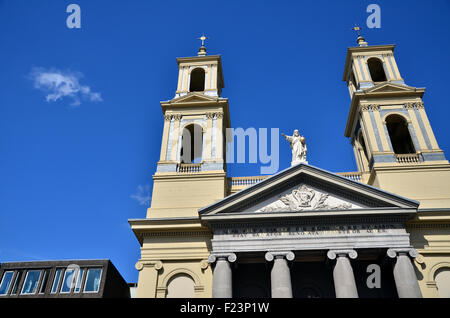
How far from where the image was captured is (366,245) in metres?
20.8

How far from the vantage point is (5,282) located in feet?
77.2

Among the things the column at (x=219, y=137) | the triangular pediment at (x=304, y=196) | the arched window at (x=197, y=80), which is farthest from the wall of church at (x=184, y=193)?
the arched window at (x=197, y=80)

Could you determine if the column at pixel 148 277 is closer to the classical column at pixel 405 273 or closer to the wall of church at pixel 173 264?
the wall of church at pixel 173 264

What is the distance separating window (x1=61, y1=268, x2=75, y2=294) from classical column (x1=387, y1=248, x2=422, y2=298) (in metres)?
18.6

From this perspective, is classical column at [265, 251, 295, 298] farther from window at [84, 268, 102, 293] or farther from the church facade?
window at [84, 268, 102, 293]

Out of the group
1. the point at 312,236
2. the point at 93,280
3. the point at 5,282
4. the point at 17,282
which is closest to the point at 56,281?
the point at 93,280

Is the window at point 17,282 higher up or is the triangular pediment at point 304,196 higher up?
the triangular pediment at point 304,196

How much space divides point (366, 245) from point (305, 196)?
441 cm

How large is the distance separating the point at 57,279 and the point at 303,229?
1532 centimetres

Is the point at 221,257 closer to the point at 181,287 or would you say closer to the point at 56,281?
the point at 181,287

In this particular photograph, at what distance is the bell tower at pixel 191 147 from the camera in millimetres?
25250

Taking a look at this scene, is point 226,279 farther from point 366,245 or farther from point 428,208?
point 428,208
